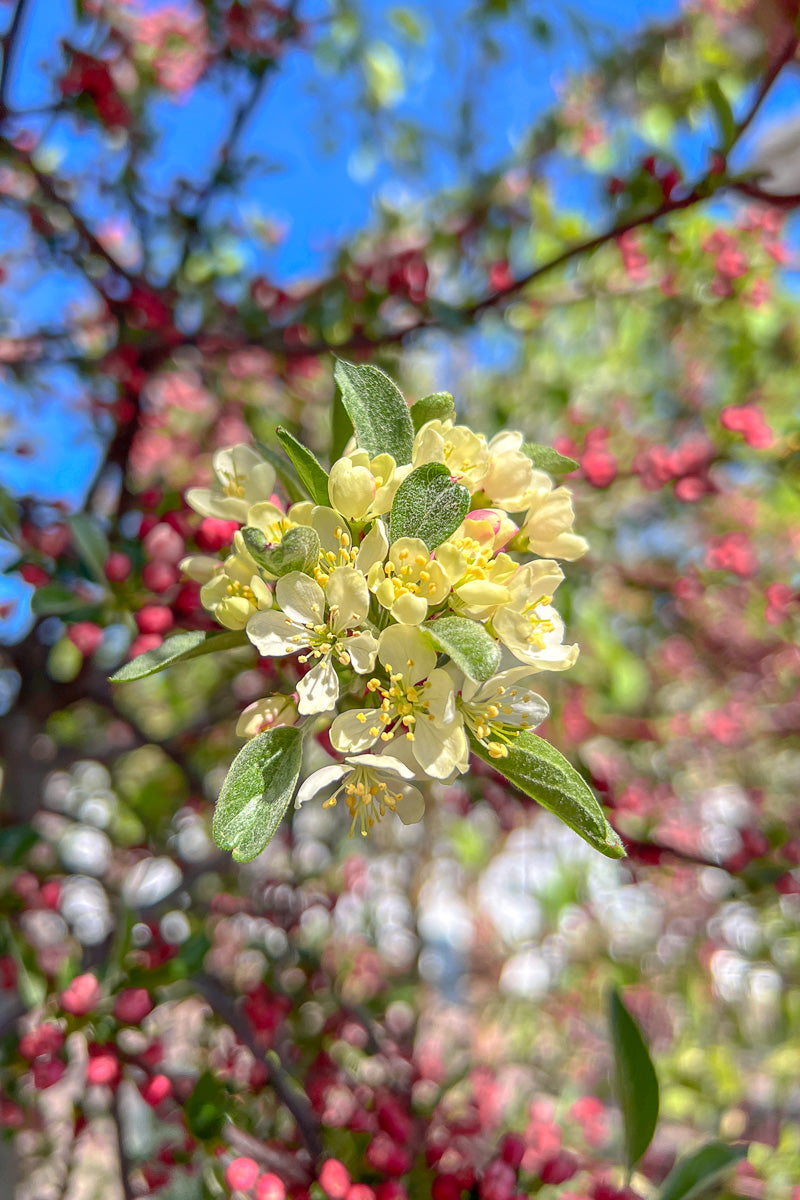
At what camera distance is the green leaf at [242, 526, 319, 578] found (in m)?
0.66

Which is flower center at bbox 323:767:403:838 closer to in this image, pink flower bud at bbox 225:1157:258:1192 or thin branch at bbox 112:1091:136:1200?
pink flower bud at bbox 225:1157:258:1192

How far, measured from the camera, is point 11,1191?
4.88 feet

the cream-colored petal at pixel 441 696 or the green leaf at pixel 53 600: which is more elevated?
the green leaf at pixel 53 600

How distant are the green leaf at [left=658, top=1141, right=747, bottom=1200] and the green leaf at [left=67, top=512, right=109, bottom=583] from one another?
1.17 meters

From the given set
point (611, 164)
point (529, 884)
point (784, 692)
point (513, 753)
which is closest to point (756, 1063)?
point (529, 884)

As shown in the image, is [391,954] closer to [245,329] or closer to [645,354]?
[245,329]

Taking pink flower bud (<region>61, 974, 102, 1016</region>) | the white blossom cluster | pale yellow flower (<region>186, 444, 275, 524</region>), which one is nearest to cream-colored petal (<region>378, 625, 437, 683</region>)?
the white blossom cluster

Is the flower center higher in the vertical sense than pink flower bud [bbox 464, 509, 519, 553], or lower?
lower

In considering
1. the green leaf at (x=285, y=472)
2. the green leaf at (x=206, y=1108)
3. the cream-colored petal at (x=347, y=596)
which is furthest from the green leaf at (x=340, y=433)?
the green leaf at (x=206, y=1108)

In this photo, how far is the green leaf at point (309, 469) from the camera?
0.69 meters

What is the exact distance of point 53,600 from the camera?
3.63 feet

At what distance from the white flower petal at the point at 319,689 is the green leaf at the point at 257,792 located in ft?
0.15

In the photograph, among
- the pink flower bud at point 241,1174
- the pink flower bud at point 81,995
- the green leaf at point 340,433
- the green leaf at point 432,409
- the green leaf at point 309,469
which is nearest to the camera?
the green leaf at point 309,469

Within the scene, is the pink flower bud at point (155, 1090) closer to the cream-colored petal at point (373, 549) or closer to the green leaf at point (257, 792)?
the green leaf at point (257, 792)
